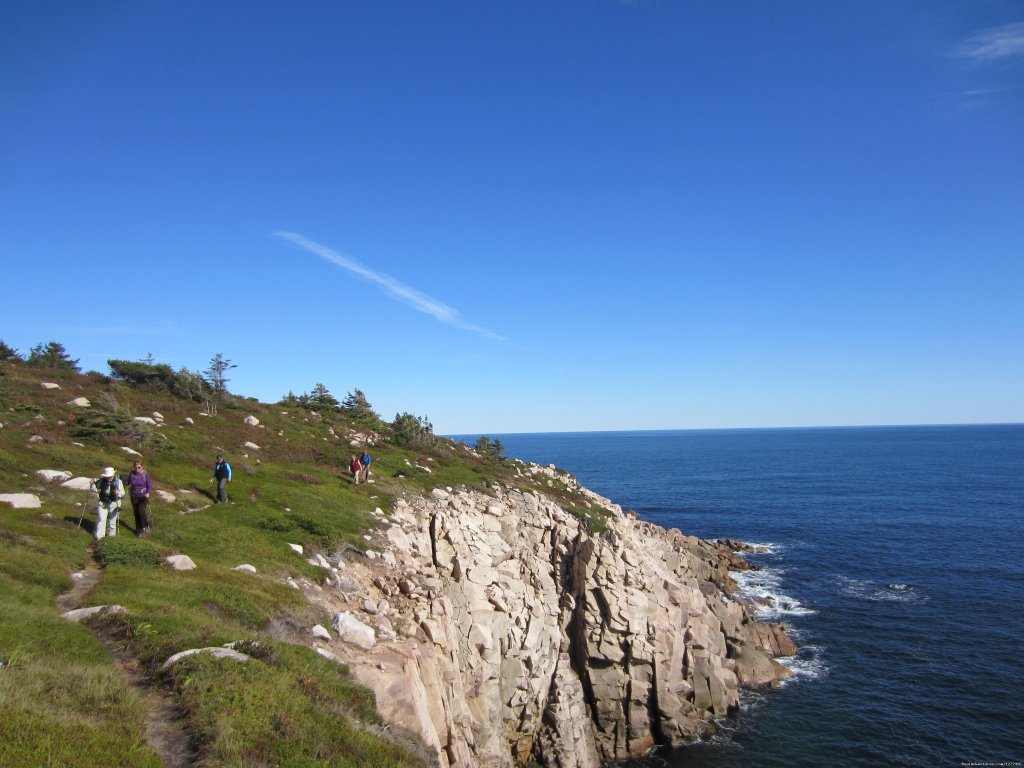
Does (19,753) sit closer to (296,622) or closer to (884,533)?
(296,622)

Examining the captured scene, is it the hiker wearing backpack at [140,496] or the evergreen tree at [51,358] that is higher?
the evergreen tree at [51,358]

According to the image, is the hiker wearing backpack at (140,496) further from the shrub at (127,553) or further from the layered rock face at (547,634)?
the layered rock face at (547,634)

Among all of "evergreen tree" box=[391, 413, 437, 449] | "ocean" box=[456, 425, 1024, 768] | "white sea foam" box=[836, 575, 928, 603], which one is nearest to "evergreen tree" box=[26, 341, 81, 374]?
"evergreen tree" box=[391, 413, 437, 449]

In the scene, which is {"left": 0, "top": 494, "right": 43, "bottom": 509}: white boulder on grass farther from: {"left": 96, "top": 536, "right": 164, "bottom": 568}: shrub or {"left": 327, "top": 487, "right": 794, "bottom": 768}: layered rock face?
{"left": 327, "top": 487, "right": 794, "bottom": 768}: layered rock face

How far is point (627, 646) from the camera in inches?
1129

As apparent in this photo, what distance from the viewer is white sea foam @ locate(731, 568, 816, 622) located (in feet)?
150

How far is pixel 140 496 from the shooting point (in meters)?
17.7

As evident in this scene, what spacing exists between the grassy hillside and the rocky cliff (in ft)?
7.92

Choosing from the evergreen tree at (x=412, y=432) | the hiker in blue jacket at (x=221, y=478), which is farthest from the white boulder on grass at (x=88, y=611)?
the evergreen tree at (x=412, y=432)

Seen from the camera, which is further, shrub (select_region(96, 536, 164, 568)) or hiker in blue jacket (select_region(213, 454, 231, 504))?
hiker in blue jacket (select_region(213, 454, 231, 504))

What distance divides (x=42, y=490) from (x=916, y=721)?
41.7 m

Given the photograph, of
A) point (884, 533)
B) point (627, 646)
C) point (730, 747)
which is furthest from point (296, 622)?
point (884, 533)

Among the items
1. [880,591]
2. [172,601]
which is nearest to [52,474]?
[172,601]

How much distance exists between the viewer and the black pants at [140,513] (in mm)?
17781
